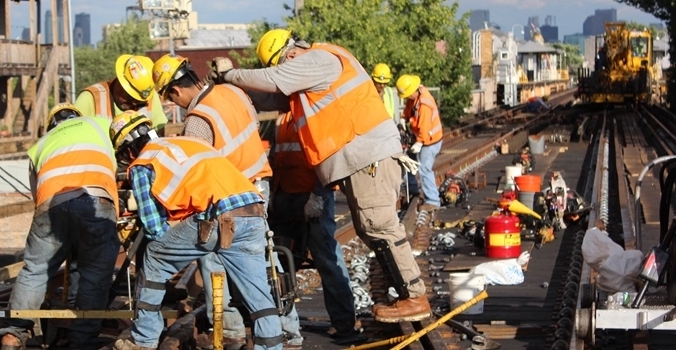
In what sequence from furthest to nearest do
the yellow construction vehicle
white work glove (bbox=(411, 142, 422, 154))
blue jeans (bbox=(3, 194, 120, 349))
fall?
the yellow construction vehicle, white work glove (bbox=(411, 142, 422, 154)), blue jeans (bbox=(3, 194, 120, 349))

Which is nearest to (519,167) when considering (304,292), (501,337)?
(304,292)

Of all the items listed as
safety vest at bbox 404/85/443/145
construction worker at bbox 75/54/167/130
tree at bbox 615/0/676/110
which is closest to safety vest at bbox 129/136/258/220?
construction worker at bbox 75/54/167/130

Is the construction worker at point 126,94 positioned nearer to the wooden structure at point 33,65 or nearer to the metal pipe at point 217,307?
the metal pipe at point 217,307

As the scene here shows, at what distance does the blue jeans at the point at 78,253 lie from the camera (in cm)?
680

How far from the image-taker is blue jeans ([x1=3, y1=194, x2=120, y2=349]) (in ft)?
22.3

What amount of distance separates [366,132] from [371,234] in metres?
0.63

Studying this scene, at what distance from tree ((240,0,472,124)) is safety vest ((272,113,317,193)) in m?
19.7

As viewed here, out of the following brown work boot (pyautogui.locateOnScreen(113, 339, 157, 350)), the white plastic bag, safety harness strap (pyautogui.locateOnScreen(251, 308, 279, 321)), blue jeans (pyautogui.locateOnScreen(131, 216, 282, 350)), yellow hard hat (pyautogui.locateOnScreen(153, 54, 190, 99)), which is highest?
yellow hard hat (pyautogui.locateOnScreen(153, 54, 190, 99))

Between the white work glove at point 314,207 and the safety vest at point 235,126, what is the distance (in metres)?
0.41

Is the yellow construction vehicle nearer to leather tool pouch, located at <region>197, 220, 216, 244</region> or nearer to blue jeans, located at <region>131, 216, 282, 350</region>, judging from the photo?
blue jeans, located at <region>131, 216, 282, 350</region>

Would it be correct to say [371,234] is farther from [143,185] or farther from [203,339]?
[143,185]

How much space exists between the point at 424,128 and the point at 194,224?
7.65m

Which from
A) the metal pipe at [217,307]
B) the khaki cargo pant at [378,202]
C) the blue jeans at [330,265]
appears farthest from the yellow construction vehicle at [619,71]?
the metal pipe at [217,307]

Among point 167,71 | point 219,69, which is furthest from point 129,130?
point 219,69
